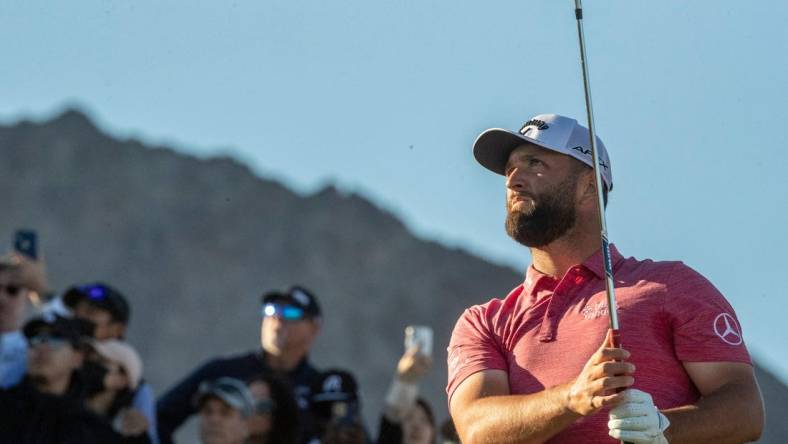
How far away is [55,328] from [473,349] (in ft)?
12.6

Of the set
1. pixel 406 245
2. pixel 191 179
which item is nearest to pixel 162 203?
pixel 191 179

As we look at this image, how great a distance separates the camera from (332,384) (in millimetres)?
9914

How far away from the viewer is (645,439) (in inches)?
191

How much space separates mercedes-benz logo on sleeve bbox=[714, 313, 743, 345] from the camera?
541cm

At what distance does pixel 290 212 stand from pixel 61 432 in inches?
1540

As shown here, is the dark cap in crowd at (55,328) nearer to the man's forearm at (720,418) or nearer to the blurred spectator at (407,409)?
the blurred spectator at (407,409)

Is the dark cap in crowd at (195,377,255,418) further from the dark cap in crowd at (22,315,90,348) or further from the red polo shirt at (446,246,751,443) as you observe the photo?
the red polo shirt at (446,246,751,443)

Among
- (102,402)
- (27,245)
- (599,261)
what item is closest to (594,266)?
(599,261)

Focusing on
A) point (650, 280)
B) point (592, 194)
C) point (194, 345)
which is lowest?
A: point (650, 280)

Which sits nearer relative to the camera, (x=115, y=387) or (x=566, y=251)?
(x=566, y=251)

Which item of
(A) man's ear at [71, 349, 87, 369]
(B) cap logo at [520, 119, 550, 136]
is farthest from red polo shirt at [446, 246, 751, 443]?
(A) man's ear at [71, 349, 87, 369]

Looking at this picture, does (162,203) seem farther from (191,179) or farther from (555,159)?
(555,159)

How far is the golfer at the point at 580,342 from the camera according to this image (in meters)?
5.13

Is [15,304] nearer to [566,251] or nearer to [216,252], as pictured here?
[566,251]
